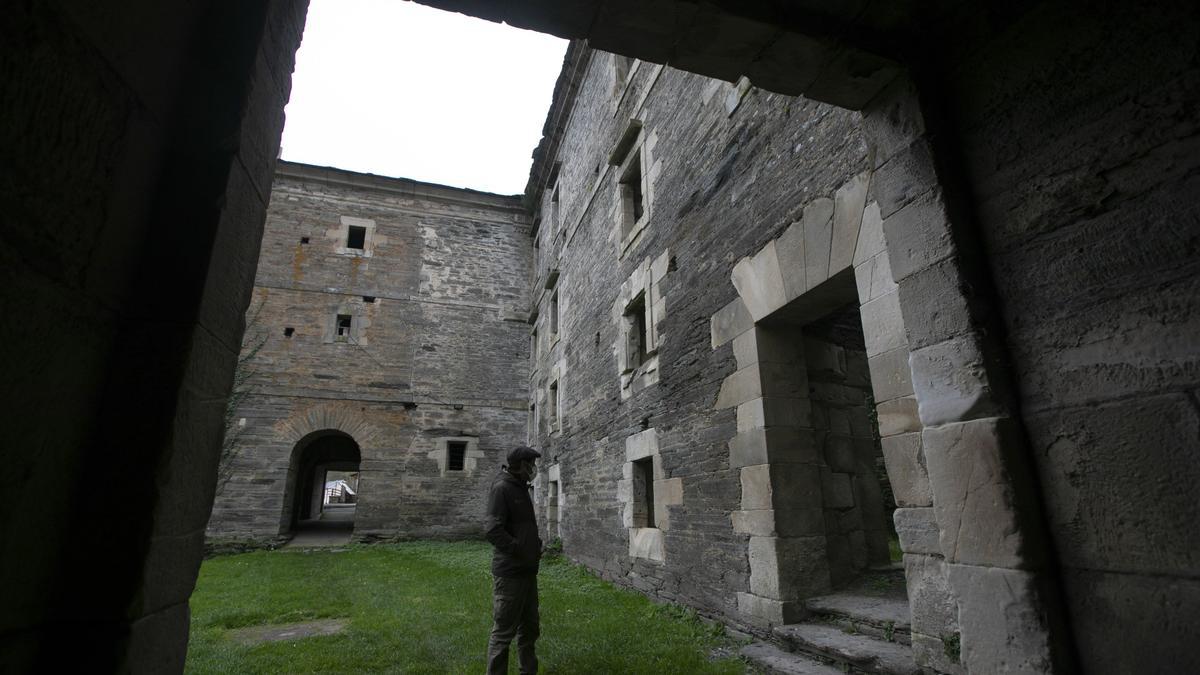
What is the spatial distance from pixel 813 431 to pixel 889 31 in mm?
3185

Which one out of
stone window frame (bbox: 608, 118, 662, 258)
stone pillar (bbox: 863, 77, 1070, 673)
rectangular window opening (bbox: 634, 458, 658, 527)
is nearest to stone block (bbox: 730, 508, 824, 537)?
stone pillar (bbox: 863, 77, 1070, 673)

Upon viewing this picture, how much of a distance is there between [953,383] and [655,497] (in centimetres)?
470

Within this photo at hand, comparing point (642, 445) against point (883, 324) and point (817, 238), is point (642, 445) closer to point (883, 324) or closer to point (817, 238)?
point (817, 238)

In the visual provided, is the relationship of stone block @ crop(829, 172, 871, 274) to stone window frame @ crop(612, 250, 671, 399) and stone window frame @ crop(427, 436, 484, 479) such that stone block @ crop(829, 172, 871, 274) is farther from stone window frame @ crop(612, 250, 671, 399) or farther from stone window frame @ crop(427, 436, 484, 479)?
stone window frame @ crop(427, 436, 484, 479)

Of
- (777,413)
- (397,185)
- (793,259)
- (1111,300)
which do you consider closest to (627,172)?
(793,259)

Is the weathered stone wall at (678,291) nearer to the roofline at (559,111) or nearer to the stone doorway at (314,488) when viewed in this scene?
the roofline at (559,111)

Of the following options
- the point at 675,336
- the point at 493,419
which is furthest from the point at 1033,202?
the point at 493,419

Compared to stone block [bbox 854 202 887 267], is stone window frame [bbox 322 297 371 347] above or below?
above

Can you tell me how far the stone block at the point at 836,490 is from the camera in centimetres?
466

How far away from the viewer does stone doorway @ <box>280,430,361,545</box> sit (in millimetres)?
14156

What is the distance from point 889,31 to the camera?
244 centimetres

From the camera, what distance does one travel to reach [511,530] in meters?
3.93

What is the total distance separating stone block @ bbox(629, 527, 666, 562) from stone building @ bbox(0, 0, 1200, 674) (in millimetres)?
Answer: 4479

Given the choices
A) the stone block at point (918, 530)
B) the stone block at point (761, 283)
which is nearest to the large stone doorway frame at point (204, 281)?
the stone block at point (918, 530)
